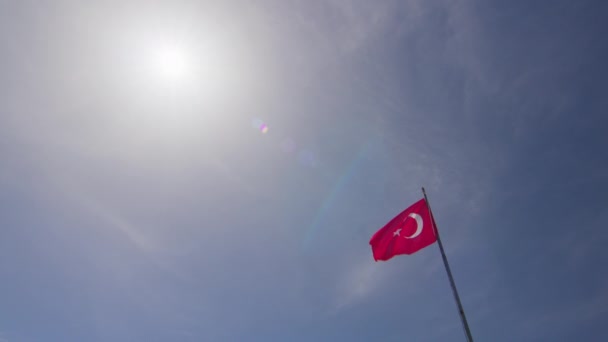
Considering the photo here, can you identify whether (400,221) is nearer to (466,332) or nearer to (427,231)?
(427,231)

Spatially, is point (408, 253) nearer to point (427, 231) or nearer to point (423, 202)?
point (427, 231)

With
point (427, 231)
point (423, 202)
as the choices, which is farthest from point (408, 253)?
point (423, 202)

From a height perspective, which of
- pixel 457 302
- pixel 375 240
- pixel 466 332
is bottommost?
pixel 466 332

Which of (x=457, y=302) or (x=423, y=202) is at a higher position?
(x=423, y=202)

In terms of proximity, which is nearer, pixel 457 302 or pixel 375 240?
pixel 457 302

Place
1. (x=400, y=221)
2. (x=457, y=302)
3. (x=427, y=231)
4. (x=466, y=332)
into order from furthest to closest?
1. (x=400, y=221)
2. (x=427, y=231)
3. (x=457, y=302)
4. (x=466, y=332)

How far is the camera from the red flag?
68.9 feet

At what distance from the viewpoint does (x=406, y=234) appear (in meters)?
21.6

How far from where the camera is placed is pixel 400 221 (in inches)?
881

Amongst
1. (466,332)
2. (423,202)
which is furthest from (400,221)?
(466,332)

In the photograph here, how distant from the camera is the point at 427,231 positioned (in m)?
20.9

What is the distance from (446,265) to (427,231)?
7.80ft

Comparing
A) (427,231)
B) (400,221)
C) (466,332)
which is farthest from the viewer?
(400,221)

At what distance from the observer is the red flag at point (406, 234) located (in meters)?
21.0
